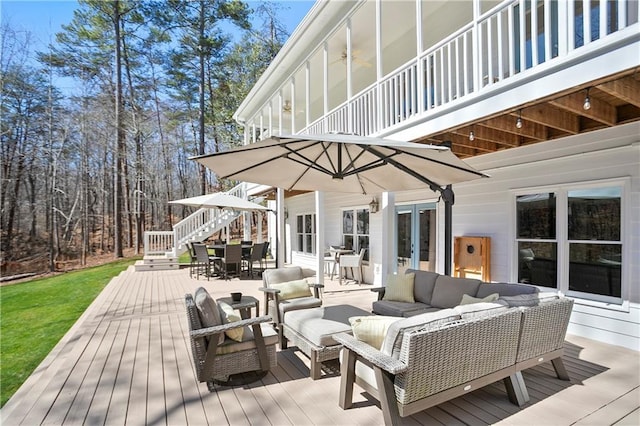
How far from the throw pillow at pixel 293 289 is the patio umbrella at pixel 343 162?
5.32 feet

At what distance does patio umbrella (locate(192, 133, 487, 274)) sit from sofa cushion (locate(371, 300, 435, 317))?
75 centimetres

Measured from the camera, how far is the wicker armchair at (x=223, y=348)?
317 centimetres

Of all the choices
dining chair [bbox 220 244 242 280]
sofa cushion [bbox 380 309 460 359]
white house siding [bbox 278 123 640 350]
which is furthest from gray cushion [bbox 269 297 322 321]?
dining chair [bbox 220 244 242 280]

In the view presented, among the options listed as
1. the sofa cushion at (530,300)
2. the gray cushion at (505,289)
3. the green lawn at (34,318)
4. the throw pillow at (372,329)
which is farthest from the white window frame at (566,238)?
the green lawn at (34,318)

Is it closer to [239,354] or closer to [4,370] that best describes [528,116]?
[239,354]

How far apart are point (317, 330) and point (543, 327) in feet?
6.96

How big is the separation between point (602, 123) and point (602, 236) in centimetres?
153

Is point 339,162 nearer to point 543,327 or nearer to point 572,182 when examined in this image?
point 543,327

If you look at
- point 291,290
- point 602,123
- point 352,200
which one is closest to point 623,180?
point 602,123

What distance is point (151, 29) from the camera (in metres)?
19.6

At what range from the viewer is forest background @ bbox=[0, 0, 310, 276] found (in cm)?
1664

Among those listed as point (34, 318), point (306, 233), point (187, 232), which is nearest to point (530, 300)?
point (34, 318)

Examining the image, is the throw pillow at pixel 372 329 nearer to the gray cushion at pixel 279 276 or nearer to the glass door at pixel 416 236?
the gray cushion at pixel 279 276

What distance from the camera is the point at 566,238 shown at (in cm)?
506
